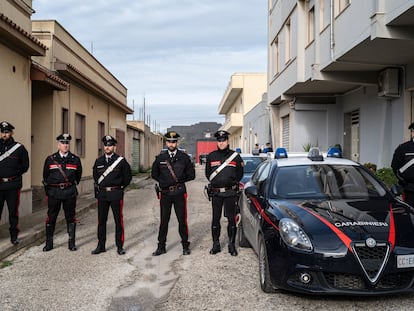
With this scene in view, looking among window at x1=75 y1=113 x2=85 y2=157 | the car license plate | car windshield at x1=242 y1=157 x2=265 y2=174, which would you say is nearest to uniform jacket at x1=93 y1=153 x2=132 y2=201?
the car license plate

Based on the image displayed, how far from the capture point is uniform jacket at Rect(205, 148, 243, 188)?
6961mm

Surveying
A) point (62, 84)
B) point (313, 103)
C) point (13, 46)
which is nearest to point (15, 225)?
point (13, 46)

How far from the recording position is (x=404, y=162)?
675 cm

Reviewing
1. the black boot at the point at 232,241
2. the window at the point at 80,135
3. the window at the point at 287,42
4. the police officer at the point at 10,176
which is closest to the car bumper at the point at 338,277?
the black boot at the point at 232,241

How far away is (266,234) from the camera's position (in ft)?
16.4

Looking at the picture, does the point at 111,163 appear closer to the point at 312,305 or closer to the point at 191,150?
the point at 312,305

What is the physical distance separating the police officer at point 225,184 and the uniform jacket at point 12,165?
3.01 meters

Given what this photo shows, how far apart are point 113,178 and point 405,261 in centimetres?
436

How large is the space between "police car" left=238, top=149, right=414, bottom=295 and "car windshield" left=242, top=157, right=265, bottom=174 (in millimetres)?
5847

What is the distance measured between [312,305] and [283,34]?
1615cm

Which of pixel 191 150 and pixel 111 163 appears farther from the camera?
pixel 191 150

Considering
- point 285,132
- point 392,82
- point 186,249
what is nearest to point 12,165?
point 186,249

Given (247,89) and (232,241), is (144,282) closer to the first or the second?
(232,241)

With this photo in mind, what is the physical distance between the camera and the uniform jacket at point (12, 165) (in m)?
7.29
